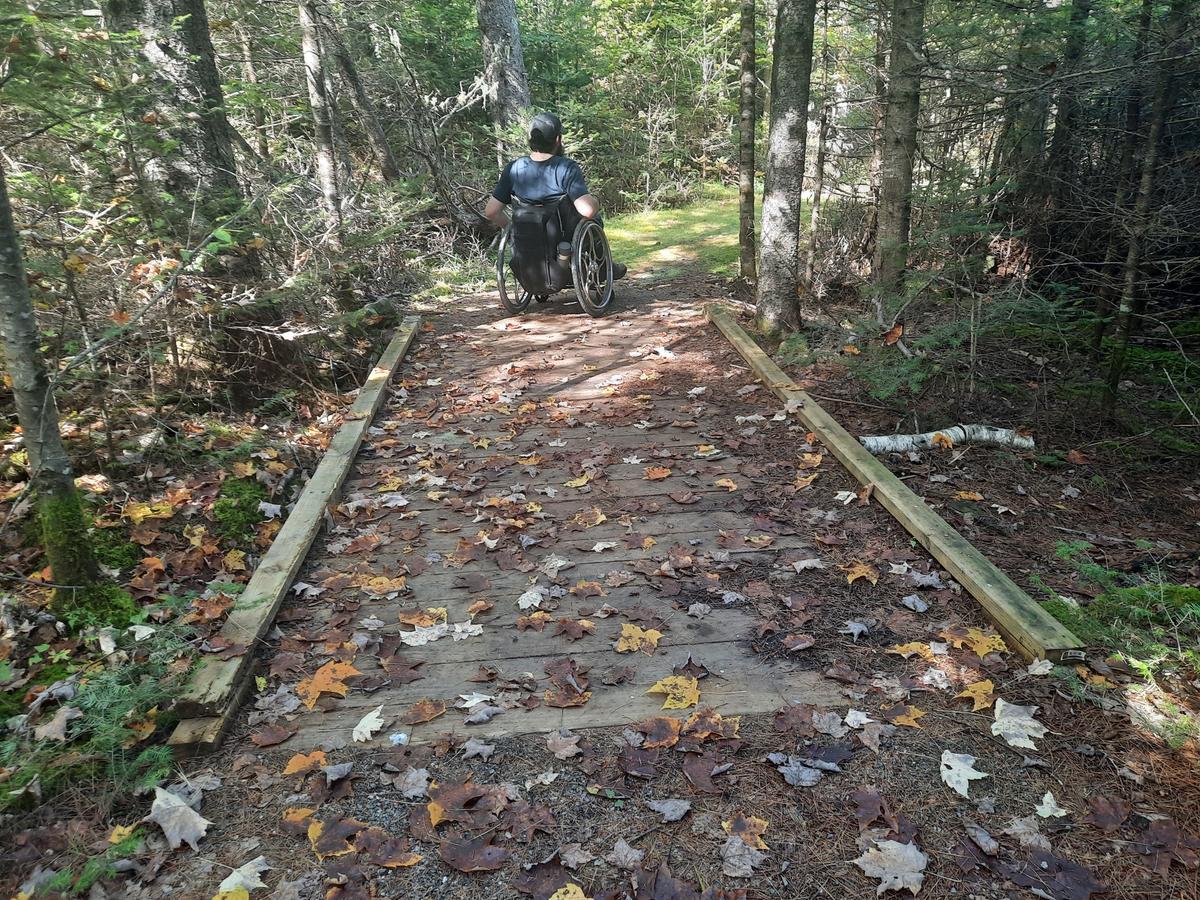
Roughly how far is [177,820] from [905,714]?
241cm

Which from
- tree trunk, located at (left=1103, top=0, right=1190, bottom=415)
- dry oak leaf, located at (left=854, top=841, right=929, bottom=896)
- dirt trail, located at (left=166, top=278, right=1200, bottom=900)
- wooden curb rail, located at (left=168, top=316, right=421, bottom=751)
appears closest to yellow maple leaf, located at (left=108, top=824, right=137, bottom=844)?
dirt trail, located at (left=166, top=278, right=1200, bottom=900)

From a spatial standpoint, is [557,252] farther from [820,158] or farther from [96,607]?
[96,607]

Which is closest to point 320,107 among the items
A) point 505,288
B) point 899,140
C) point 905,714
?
point 505,288

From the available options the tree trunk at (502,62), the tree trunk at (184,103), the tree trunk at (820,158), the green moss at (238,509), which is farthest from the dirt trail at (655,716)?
the tree trunk at (502,62)

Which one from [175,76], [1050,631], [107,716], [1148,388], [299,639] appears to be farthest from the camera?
[1148,388]

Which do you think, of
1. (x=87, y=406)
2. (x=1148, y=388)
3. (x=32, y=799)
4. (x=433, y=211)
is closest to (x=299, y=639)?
(x=32, y=799)

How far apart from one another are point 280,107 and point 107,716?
39.6ft

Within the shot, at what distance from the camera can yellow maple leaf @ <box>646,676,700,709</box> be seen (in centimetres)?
268

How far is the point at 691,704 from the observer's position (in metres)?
2.67

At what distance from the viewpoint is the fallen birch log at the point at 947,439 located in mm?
4820

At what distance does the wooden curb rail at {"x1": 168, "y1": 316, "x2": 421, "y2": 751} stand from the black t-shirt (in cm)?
315

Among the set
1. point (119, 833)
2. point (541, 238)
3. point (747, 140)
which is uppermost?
point (747, 140)

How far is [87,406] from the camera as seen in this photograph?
4.32 meters

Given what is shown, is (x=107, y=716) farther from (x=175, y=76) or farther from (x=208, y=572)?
(x=175, y=76)
